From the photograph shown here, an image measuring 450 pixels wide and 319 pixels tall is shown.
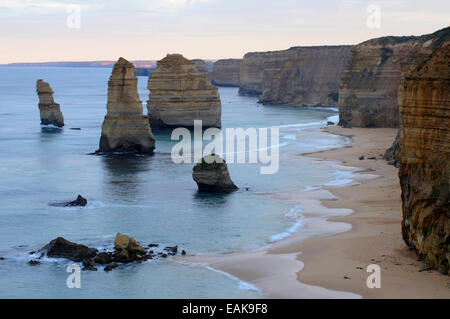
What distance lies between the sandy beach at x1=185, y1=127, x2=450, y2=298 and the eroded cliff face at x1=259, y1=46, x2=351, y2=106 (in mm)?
83814

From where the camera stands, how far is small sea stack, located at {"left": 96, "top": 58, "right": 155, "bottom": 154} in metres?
→ 48.9

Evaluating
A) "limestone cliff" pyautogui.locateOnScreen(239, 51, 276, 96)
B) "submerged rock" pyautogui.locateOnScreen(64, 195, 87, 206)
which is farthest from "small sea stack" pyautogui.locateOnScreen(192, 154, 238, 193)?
"limestone cliff" pyautogui.locateOnScreen(239, 51, 276, 96)

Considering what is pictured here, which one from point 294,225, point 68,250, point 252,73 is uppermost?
point 252,73

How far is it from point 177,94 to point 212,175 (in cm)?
3298

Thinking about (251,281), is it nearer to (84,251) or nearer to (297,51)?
(84,251)

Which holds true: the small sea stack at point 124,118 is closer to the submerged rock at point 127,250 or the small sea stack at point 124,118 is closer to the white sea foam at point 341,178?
the white sea foam at point 341,178

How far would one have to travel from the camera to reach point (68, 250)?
24.1 meters

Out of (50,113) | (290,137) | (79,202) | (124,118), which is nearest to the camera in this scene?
(79,202)

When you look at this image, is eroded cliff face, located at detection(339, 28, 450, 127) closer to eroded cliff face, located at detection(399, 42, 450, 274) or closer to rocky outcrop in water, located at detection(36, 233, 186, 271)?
eroded cliff face, located at detection(399, 42, 450, 274)

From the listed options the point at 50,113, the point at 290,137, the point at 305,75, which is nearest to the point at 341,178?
the point at 290,137

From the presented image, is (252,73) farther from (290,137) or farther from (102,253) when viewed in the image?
(102,253)

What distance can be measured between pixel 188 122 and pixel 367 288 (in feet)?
165
